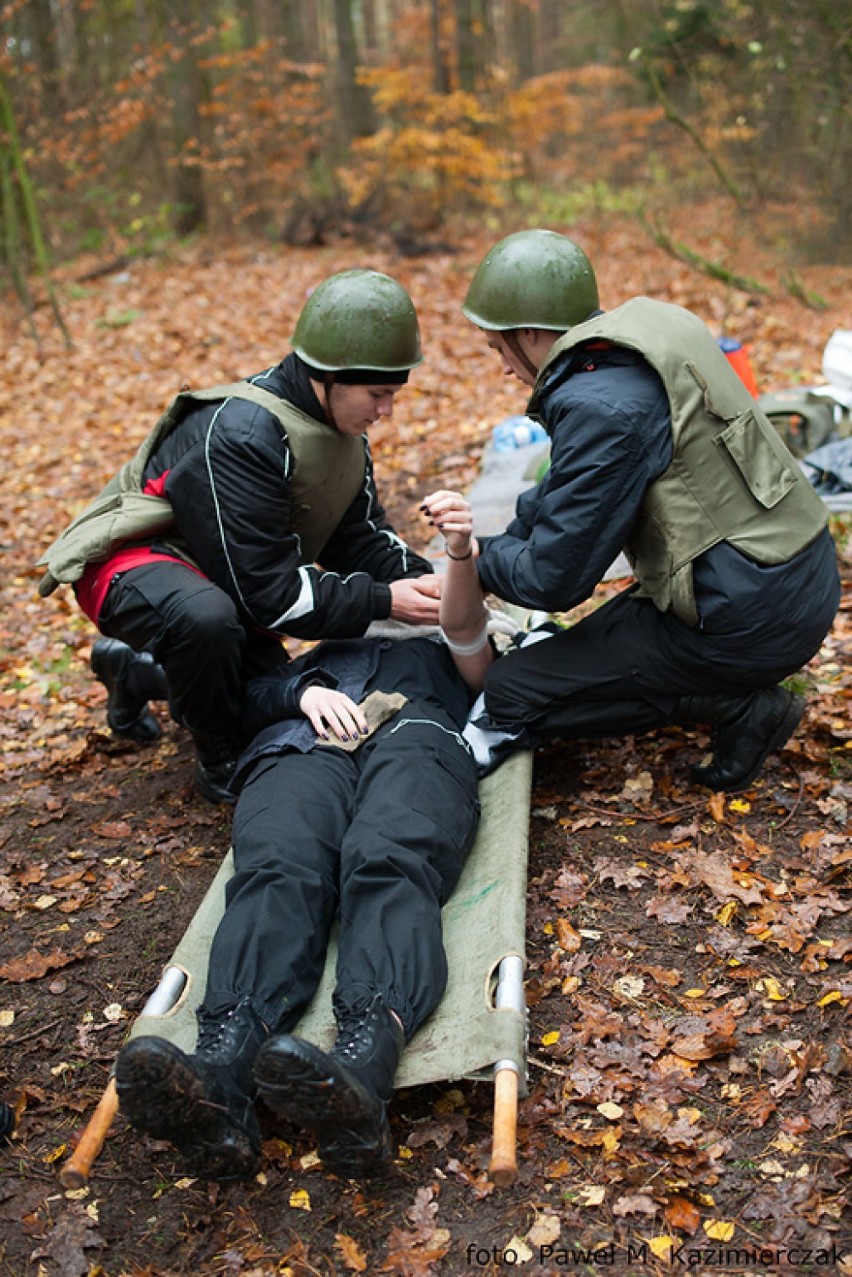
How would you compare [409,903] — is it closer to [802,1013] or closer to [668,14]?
[802,1013]

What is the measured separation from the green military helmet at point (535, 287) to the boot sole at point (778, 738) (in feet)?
5.00

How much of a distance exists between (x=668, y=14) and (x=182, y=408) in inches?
438

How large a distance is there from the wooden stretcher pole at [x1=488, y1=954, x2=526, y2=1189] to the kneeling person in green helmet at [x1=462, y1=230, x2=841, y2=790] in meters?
1.17

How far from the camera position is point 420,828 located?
3.06 meters

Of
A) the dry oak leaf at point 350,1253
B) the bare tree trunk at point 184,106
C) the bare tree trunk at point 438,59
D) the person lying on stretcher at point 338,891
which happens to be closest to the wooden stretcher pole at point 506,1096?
the person lying on stretcher at point 338,891

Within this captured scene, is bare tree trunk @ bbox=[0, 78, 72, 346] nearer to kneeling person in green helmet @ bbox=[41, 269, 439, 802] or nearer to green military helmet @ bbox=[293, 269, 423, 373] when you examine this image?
kneeling person in green helmet @ bbox=[41, 269, 439, 802]

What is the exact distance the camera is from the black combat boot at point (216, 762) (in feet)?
13.4

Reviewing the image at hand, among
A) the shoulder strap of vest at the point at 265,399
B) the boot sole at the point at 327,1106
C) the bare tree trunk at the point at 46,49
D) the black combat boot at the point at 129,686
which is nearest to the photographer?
the boot sole at the point at 327,1106

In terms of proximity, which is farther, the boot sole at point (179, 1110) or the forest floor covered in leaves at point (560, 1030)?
the forest floor covered in leaves at point (560, 1030)

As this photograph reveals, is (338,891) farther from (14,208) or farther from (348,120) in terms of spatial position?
(348,120)

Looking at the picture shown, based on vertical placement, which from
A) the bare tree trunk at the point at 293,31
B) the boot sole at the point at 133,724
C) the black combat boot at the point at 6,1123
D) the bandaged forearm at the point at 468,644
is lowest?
the boot sole at the point at 133,724

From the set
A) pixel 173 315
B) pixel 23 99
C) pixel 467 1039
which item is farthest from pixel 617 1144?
pixel 23 99

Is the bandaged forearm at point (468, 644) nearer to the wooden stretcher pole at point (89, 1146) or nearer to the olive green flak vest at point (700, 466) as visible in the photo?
the olive green flak vest at point (700, 466)

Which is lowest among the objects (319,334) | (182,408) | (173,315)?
(173,315)
